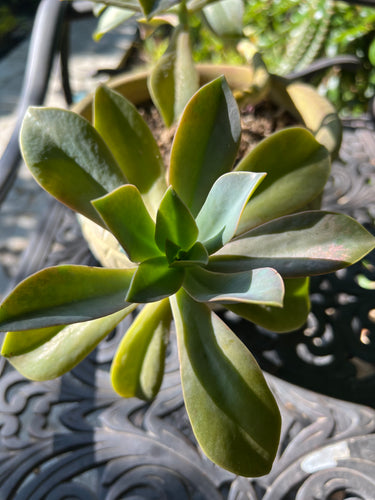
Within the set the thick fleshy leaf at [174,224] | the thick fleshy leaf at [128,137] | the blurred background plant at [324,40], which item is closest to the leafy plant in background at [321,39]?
the blurred background plant at [324,40]

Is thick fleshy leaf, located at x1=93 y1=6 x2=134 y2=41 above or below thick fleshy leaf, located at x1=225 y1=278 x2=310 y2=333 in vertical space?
above

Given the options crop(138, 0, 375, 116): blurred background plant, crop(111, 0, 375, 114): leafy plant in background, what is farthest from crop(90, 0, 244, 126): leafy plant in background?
crop(138, 0, 375, 116): blurred background plant

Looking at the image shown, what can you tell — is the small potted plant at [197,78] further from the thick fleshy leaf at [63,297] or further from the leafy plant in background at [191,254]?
the thick fleshy leaf at [63,297]

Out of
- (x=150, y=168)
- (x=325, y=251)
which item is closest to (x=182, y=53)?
(x=150, y=168)

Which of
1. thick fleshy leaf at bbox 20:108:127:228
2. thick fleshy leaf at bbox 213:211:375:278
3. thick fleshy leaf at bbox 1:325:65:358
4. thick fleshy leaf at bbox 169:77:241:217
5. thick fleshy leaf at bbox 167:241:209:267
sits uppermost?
thick fleshy leaf at bbox 20:108:127:228

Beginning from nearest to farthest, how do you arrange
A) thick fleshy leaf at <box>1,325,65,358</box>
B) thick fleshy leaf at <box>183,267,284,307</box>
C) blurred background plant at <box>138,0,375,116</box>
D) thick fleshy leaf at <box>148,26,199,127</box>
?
1. thick fleshy leaf at <box>183,267,284,307</box>
2. thick fleshy leaf at <box>1,325,65,358</box>
3. thick fleshy leaf at <box>148,26,199,127</box>
4. blurred background plant at <box>138,0,375,116</box>

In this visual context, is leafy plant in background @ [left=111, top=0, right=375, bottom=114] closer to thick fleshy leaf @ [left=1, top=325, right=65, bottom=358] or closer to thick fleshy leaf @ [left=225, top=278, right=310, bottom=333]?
thick fleshy leaf @ [left=225, top=278, right=310, bottom=333]

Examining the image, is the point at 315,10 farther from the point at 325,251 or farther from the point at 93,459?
the point at 93,459
